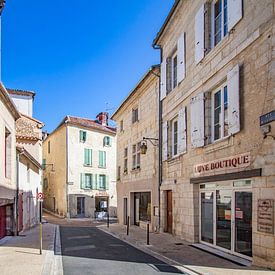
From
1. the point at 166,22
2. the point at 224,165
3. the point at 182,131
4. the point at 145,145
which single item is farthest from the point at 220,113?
the point at 145,145

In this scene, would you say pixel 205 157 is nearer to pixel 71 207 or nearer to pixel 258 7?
pixel 258 7

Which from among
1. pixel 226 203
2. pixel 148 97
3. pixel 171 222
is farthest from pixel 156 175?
pixel 226 203

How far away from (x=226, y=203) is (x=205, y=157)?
5.84 feet

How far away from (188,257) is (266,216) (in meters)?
2.75

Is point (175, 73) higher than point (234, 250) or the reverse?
higher

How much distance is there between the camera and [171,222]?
15.8 m

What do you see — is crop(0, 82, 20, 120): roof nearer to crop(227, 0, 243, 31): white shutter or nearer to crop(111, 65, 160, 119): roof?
crop(111, 65, 160, 119): roof

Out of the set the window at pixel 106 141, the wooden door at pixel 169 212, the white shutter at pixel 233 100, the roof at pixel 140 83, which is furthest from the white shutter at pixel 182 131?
the window at pixel 106 141

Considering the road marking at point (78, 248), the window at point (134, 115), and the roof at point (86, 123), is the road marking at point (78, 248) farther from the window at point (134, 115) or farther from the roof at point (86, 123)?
the roof at point (86, 123)

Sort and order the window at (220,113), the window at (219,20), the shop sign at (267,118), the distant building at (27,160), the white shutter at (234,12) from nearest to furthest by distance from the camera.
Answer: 1. the shop sign at (267,118)
2. the white shutter at (234,12)
3. the window at (220,113)
4. the window at (219,20)
5. the distant building at (27,160)

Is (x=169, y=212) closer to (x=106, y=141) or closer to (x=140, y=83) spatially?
(x=140, y=83)

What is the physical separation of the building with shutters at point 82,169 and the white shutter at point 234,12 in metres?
27.1

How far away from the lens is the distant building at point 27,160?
18312 mm

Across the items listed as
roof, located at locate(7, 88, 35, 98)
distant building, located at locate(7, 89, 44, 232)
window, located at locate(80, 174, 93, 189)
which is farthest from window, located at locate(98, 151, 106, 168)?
roof, located at locate(7, 88, 35, 98)
